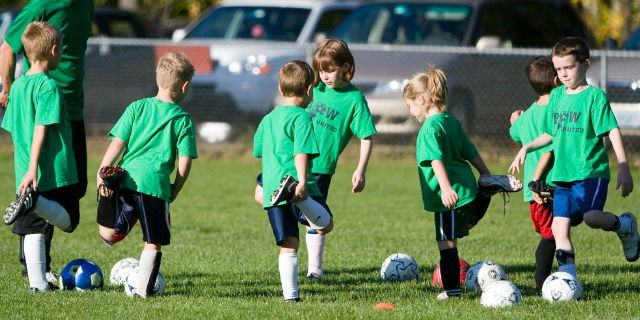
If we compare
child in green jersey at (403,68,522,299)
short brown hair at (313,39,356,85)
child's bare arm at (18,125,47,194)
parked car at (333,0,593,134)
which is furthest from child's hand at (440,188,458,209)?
parked car at (333,0,593,134)

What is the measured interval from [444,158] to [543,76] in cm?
113

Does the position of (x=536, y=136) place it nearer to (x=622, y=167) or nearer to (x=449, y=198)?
(x=622, y=167)

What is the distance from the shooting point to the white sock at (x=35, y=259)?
6.41 m

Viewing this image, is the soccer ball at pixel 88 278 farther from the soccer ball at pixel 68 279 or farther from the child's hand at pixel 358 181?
the child's hand at pixel 358 181

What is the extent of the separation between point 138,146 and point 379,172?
314 inches

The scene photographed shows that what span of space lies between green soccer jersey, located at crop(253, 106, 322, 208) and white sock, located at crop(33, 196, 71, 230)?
1246 millimetres

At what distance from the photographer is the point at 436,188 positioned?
20.9ft

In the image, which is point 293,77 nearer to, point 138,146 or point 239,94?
point 138,146

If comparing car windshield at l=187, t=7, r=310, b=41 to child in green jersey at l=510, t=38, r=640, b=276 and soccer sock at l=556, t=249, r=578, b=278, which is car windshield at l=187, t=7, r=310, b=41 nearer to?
child in green jersey at l=510, t=38, r=640, b=276

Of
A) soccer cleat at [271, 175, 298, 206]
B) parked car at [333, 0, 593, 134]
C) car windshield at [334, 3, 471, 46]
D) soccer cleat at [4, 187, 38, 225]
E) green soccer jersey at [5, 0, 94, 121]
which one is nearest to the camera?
soccer cleat at [271, 175, 298, 206]

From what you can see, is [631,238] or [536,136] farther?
[536,136]

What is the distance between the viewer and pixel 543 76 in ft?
22.8

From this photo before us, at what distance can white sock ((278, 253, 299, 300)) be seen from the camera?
6.14 metres

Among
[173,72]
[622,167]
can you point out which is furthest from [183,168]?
[622,167]
